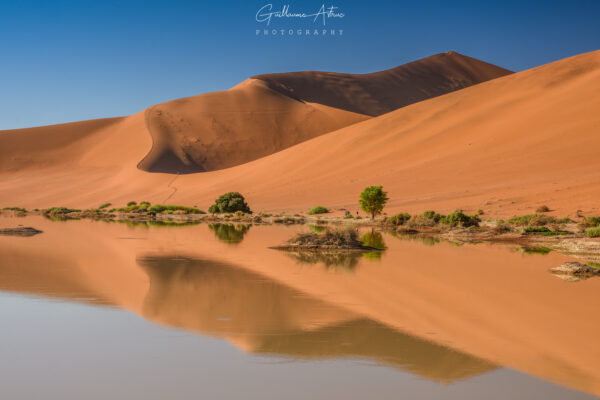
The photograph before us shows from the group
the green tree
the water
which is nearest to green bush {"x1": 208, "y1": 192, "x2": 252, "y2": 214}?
the green tree

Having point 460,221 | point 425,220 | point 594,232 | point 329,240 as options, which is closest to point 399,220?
point 425,220

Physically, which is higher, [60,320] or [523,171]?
[523,171]

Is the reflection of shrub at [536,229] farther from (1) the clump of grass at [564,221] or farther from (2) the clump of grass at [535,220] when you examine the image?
(1) the clump of grass at [564,221]

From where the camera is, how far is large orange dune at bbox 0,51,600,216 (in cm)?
4281

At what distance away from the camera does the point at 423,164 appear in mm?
53750

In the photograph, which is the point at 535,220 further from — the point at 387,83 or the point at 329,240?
the point at 387,83

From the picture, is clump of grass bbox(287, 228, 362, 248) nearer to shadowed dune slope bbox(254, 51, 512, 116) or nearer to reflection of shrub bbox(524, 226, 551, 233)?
reflection of shrub bbox(524, 226, 551, 233)

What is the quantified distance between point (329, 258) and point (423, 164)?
126ft

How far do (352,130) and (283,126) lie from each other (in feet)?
101

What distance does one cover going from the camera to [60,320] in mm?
8531

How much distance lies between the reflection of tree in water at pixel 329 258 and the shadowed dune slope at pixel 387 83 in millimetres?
106801

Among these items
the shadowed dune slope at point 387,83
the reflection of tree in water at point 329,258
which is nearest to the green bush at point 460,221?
the reflection of tree in water at point 329,258

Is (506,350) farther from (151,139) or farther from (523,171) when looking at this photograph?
(151,139)

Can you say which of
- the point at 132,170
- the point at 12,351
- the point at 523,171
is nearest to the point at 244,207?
the point at 523,171
